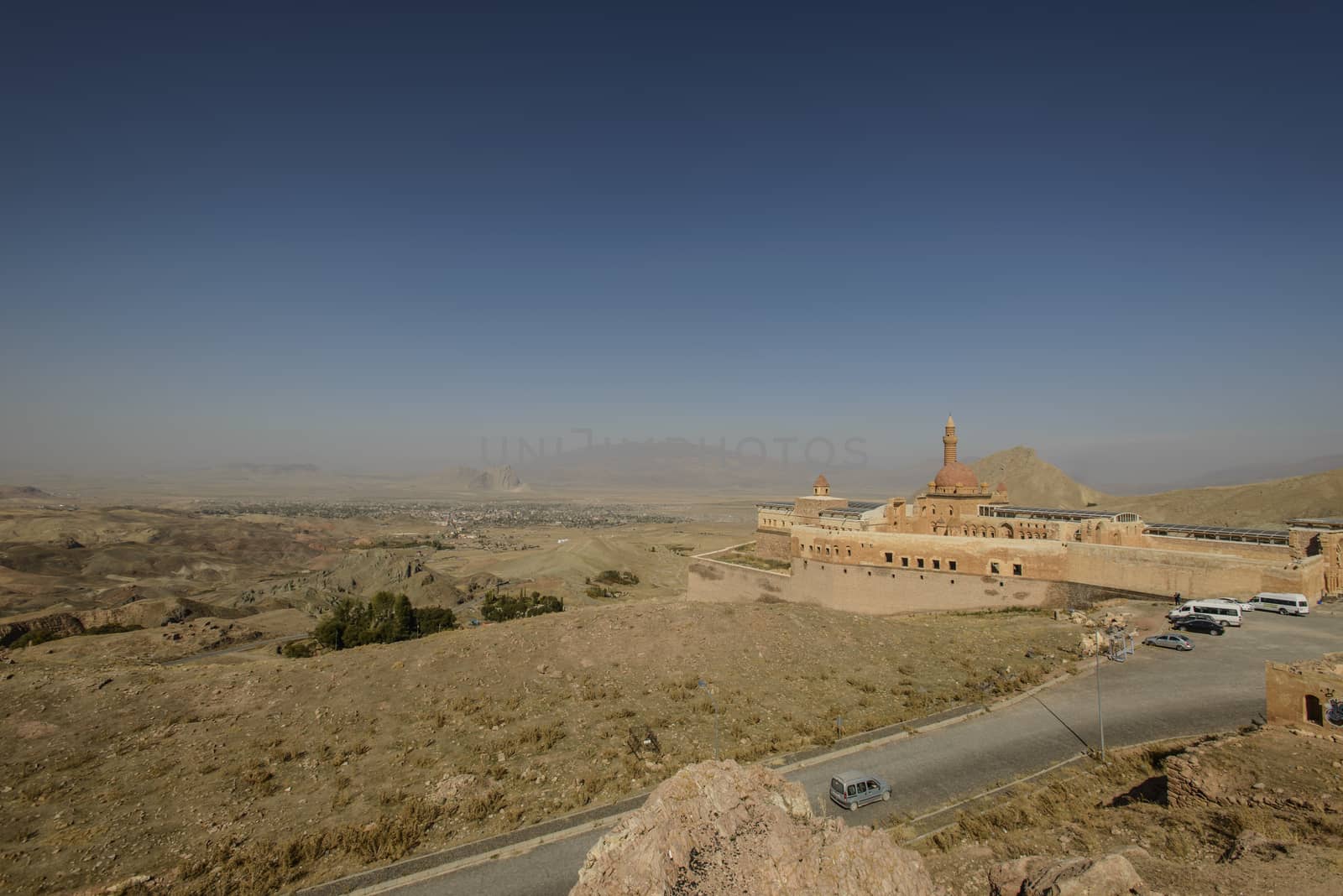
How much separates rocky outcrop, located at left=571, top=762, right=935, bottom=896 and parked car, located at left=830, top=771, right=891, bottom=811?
23.6 ft

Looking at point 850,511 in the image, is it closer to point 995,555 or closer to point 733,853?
point 995,555

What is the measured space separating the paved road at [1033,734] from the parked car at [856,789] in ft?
0.58

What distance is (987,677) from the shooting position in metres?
21.5

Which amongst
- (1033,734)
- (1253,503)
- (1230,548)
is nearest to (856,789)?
(1033,734)

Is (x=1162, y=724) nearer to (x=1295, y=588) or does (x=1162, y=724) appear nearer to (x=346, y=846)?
(x=1295, y=588)

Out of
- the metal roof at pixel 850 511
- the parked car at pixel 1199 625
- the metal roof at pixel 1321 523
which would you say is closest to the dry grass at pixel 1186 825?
the parked car at pixel 1199 625

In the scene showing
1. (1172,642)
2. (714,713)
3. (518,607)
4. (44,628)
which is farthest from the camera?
(518,607)

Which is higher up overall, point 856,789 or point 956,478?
point 956,478

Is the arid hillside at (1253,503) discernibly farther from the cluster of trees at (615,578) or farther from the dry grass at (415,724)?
the dry grass at (415,724)

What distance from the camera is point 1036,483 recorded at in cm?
10094

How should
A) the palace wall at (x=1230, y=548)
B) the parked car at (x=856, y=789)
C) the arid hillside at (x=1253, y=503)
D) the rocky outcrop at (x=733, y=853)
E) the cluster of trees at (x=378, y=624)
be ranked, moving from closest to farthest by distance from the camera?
the rocky outcrop at (x=733, y=853)
the parked car at (x=856, y=789)
the palace wall at (x=1230, y=548)
the cluster of trees at (x=378, y=624)
the arid hillside at (x=1253, y=503)

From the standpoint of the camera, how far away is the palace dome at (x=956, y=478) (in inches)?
1772

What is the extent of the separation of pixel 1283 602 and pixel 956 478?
19.5m

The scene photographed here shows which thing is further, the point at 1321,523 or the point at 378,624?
the point at 1321,523
